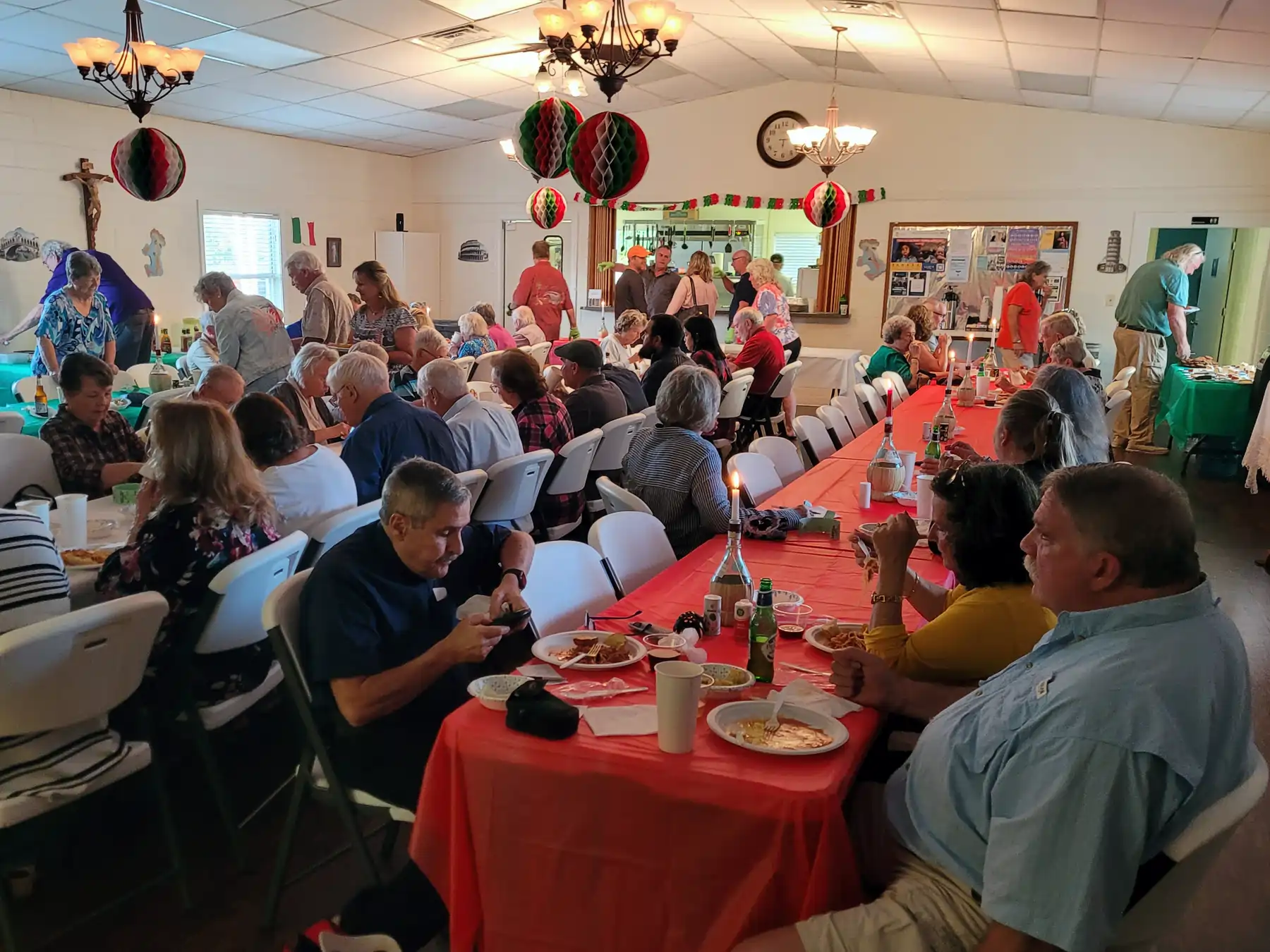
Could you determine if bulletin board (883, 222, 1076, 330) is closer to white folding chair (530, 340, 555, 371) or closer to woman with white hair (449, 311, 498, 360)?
white folding chair (530, 340, 555, 371)

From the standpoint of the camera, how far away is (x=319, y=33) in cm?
704

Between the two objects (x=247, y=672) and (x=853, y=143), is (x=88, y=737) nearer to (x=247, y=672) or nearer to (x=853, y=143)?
(x=247, y=672)

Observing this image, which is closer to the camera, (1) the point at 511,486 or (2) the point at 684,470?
(2) the point at 684,470

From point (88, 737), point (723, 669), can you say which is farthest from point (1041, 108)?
point (88, 737)

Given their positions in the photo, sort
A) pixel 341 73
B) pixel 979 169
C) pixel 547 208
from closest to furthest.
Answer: pixel 547 208, pixel 341 73, pixel 979 169

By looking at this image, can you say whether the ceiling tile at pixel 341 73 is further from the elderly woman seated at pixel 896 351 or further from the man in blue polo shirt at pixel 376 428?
the man in blue polo shirt at pixel 376 428

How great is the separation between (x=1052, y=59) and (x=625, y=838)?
7717 millimetres

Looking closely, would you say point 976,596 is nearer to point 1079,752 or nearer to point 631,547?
point 1079,752

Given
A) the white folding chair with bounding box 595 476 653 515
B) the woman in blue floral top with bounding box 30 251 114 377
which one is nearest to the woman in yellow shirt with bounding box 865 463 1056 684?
the white folding chair with bounding box 595 476 653 515

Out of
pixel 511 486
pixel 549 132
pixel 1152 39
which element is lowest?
Result: pixel 511 486

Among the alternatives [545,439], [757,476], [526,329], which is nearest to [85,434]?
[545,439]

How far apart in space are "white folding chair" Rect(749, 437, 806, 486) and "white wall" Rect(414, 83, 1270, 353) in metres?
6.92

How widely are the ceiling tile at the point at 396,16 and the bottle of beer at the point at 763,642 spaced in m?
6.02

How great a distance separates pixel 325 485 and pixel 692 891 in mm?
1916
